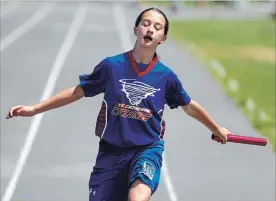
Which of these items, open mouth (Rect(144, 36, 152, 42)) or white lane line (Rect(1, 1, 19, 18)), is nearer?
open mouth (Rect(144, 36, 152, 42))

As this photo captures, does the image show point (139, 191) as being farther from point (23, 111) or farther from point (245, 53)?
point (245, 53)

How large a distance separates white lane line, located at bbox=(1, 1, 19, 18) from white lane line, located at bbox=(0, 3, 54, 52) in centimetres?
145

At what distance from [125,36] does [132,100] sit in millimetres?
31643

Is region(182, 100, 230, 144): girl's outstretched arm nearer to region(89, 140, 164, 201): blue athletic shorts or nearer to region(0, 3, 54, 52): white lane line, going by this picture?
region(89, 140, 164, 201): blue athletic shorts

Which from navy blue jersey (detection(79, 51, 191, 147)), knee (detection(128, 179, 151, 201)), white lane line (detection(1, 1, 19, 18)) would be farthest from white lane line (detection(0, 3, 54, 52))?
knee (detection(128, 179, 151, 201))

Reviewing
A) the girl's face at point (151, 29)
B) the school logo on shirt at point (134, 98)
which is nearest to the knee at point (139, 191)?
the school logo on shirt at point (134, 98)

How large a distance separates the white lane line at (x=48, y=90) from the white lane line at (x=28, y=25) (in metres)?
1.76

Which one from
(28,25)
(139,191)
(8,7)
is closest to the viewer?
(139,191)

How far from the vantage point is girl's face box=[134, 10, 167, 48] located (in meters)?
7.45

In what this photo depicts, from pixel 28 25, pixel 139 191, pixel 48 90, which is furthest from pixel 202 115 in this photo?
pixel 28 25

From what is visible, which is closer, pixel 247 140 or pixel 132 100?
pixel 132 100

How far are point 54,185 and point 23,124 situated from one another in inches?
210

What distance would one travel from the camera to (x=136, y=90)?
7434 millimetres

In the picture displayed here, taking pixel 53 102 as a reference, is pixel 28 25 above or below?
above
